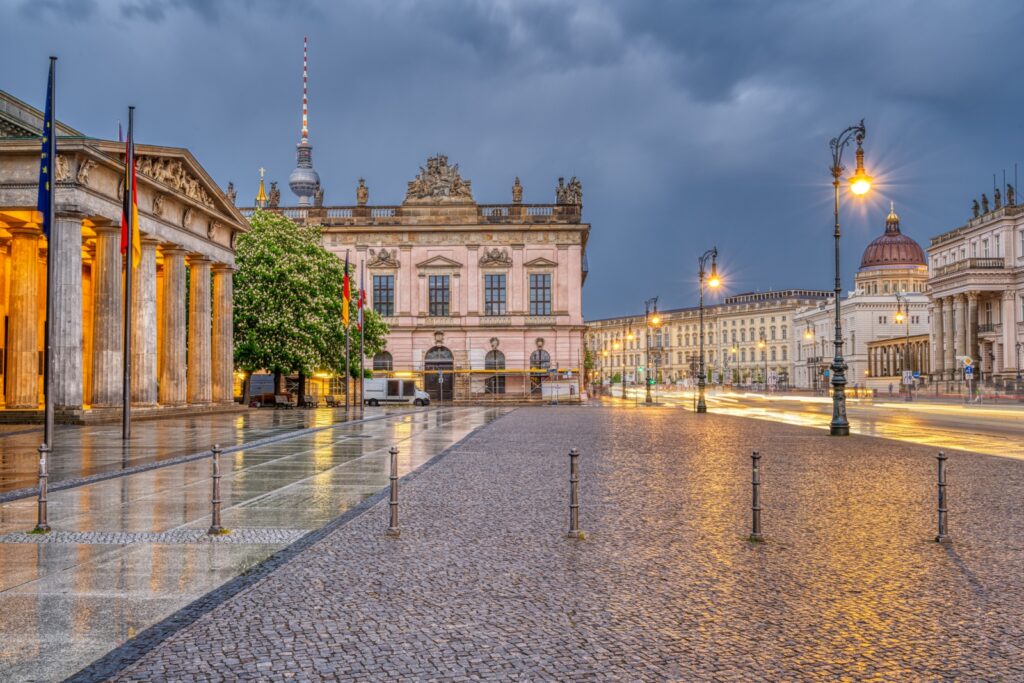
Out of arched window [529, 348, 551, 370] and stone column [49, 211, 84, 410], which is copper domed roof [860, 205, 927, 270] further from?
stone column [49, 211, 84, 410]

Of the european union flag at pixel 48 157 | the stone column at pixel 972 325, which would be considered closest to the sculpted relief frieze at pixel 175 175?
the european union flag at pixel 48 157

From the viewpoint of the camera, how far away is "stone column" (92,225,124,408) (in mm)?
34259

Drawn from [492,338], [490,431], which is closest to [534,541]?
[490,431]

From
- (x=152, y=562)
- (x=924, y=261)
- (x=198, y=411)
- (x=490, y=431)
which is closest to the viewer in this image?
(x=152, y=562)

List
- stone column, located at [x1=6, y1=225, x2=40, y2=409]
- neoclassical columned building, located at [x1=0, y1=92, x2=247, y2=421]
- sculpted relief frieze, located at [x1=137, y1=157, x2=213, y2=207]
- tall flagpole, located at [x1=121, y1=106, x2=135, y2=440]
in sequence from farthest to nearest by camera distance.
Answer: sculpted relief frieze, located at [x1=137, y1=157, x2=213, y2=207], stone column, located at [x1=6, y1=225, x2=40, y2=409], neoclassical columned building, located at [x1=0, y1=92, x2=247, y2=421], tall flagpole, located at [x1=121, y1=106, x2=135, y2=440]

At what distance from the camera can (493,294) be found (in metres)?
79.2

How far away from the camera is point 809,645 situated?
6.33 metres

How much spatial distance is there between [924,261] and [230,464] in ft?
535

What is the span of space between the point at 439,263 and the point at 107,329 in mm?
45688

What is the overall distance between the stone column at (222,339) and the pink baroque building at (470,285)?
2977cm

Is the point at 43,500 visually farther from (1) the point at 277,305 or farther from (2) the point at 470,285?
(2) the point at 470,285

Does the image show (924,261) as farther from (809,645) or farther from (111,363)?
(809,645)

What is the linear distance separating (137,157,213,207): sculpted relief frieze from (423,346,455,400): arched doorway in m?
34.8

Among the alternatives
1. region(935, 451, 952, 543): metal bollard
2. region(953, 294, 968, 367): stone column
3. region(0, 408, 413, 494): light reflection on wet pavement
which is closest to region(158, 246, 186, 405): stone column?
region(0, 408, 413, 494): light reflection on wet pavement
